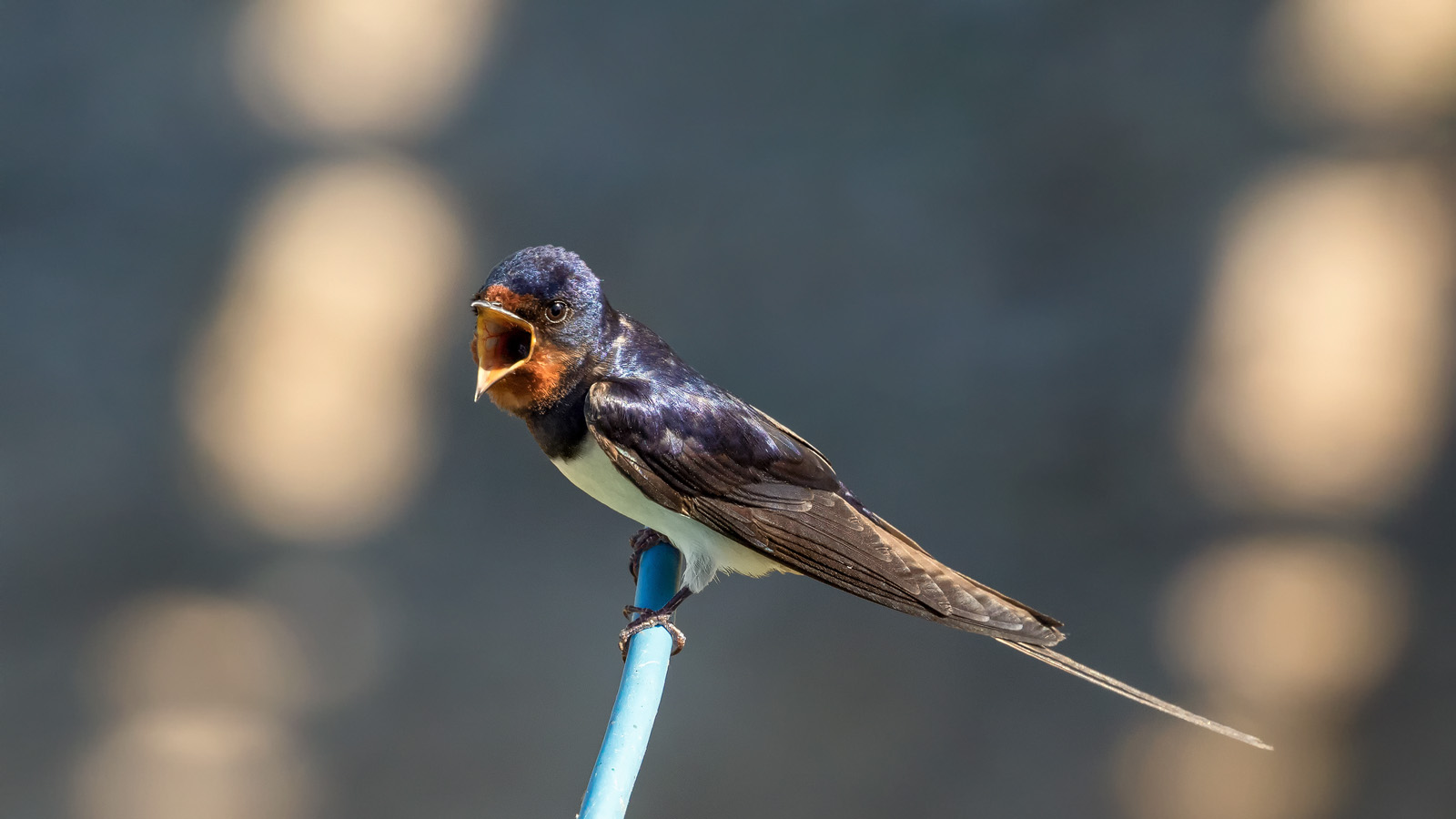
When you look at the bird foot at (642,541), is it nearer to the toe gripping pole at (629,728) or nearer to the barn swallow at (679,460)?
the barn swallow at (679,460)

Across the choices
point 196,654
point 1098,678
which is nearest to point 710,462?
point 1098,678

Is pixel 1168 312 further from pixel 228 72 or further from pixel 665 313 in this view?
pixel 228 72

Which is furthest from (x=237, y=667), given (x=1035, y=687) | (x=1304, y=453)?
(x=1304, y=453)

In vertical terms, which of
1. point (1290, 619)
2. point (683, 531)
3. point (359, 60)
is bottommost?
point (683, 531)

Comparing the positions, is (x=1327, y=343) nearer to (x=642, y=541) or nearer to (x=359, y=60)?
(x=642, y=541)

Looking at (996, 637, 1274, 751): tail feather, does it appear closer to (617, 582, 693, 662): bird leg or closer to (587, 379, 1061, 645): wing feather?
(587, 379, 1061, 645): wing feather

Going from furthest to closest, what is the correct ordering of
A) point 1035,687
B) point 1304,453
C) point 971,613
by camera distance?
point 1035,687 → point 1304,453 → point 971,613
